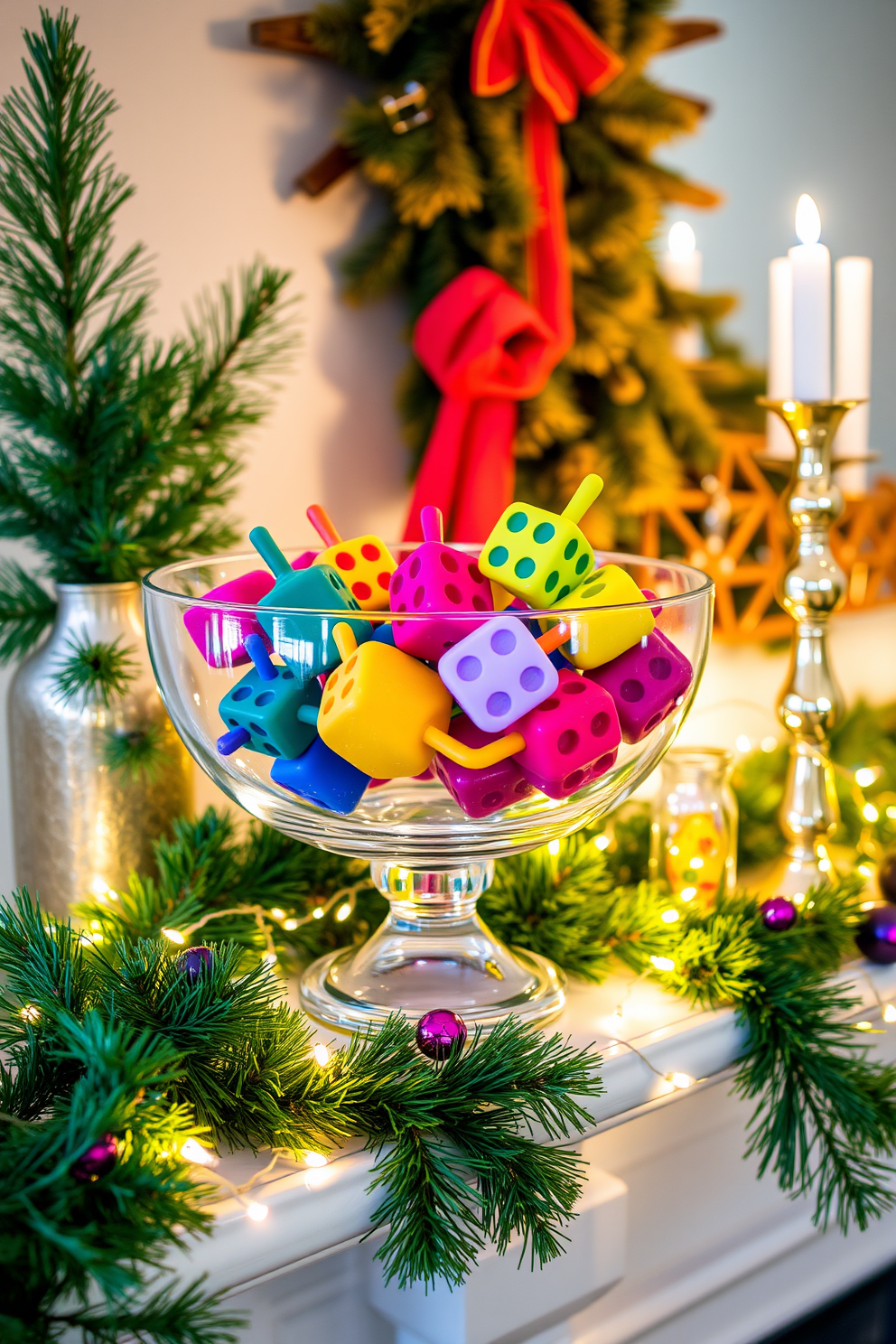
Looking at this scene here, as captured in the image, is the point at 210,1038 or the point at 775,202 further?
the point at 775,202

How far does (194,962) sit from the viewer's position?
0.54 metres

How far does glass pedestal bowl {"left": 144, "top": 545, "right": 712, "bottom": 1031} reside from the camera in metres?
0.54

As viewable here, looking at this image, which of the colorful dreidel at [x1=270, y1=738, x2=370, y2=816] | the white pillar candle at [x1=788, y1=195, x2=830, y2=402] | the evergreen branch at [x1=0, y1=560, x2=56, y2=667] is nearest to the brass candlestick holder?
the white pillar candle at [x1=788, y1=195, x2=830, y2=402]

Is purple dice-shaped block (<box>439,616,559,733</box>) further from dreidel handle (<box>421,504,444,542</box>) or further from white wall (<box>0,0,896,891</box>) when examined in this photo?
white wall (<box>0,0,896,891</box>)

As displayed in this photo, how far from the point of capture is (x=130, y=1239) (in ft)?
1.34

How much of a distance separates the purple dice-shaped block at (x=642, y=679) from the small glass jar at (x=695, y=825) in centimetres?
24

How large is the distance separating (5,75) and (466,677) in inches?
21.4

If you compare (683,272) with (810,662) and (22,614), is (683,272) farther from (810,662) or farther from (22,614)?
(22,614)

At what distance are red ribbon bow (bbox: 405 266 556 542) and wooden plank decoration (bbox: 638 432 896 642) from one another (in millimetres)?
190

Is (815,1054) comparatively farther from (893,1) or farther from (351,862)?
(893,1)

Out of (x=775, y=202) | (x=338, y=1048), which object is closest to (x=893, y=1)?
(x=775, y=202)

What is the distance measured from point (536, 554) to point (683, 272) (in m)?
0.68

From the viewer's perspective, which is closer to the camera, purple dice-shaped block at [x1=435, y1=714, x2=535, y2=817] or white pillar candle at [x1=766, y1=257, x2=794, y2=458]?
purple dice-shaped block at [x1=435, y1=714, x2=535, y2=817]

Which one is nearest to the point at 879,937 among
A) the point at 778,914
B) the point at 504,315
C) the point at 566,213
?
the point at 778,914
